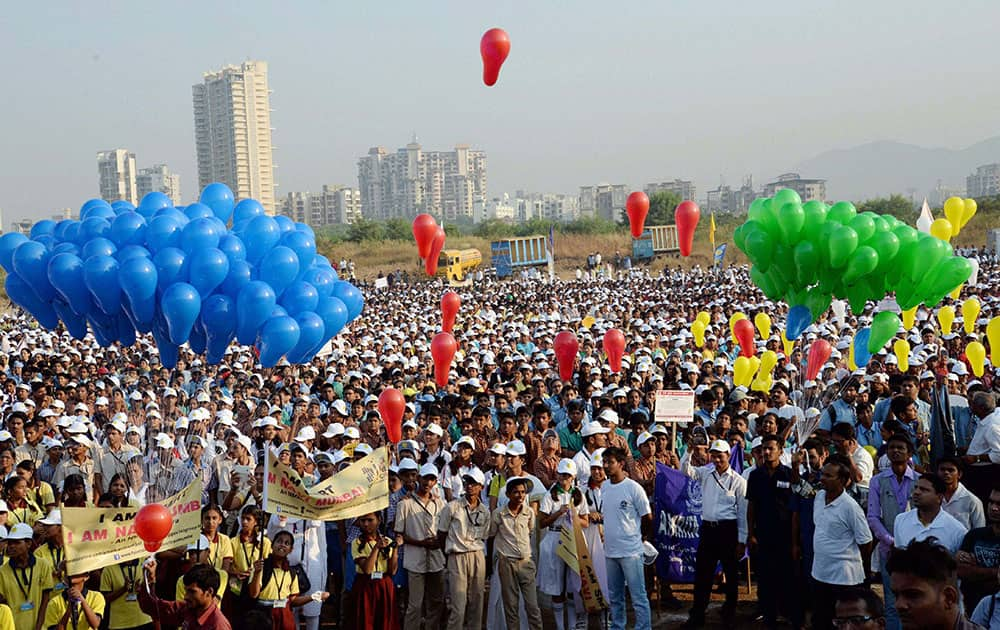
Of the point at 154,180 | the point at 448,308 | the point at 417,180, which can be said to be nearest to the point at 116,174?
the point at 154,180

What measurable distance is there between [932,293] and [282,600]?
7332 millimetres

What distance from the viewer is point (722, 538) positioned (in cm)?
724

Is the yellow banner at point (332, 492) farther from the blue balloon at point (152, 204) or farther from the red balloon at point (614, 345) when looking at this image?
the red balloon at point (614, 345)

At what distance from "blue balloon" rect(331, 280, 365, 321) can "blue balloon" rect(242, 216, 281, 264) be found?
2.26 ft

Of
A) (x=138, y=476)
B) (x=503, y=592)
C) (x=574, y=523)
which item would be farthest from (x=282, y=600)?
(x=138, y=476)

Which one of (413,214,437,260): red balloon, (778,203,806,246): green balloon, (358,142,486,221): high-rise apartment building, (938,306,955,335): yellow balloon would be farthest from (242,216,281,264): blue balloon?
(358,142,486,221): high-rise apartment building

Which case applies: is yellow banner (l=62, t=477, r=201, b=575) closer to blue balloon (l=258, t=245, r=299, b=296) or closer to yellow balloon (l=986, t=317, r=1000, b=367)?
blue balloon (l=258, t=245, r=299, b=296)

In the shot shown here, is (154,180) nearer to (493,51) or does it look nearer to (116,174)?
(116,174)

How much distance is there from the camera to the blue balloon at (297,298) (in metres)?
8.54

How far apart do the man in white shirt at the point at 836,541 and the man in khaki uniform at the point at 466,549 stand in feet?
7.19

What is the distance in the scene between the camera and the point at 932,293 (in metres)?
10.5

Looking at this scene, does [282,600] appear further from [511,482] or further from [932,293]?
[932,293]

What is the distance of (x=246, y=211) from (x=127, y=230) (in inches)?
47.4

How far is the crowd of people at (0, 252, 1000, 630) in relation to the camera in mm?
5906
